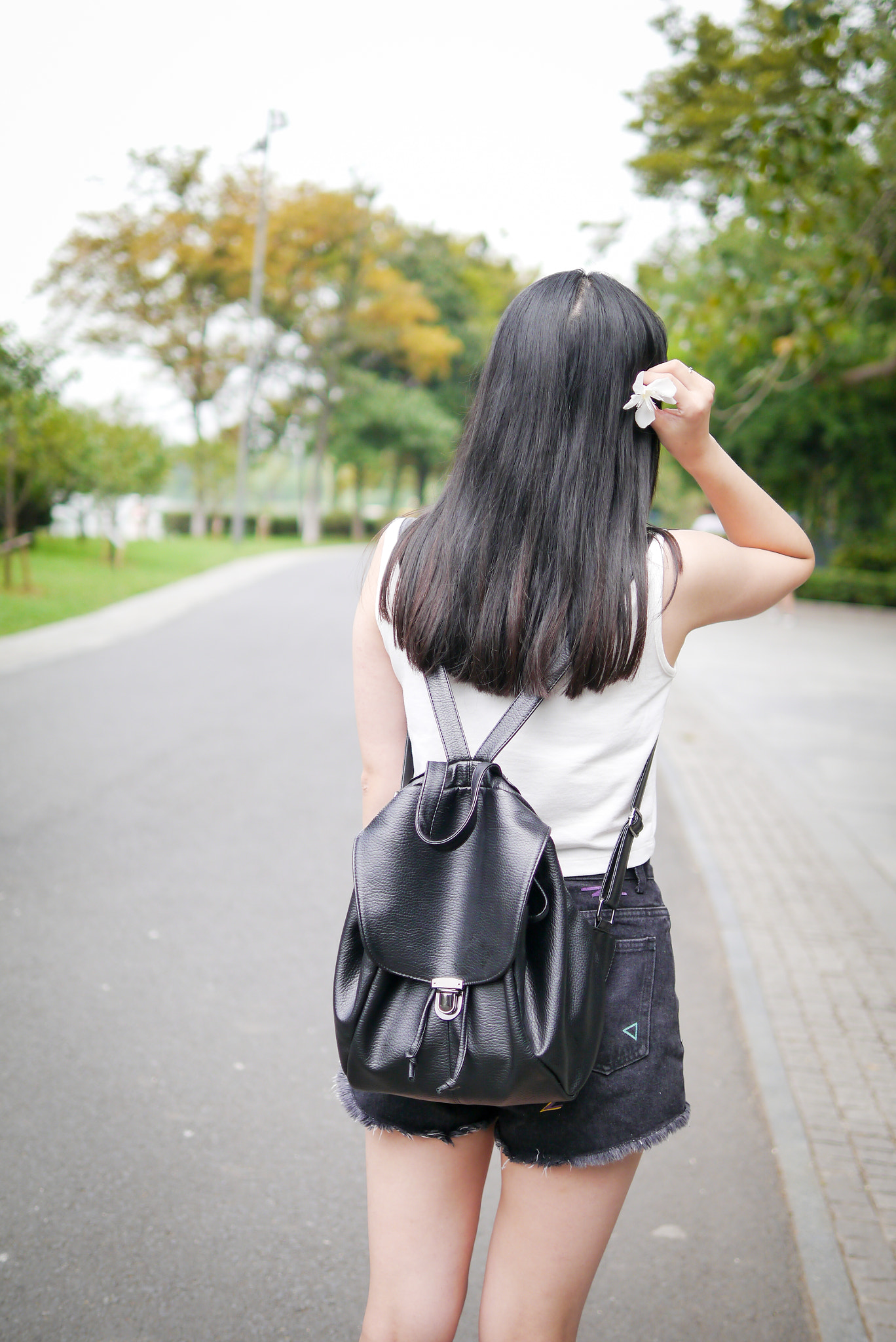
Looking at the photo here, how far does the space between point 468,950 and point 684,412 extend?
0.76 m

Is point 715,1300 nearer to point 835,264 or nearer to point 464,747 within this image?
point 464,747

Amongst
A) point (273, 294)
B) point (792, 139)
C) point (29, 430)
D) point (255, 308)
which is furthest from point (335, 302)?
point (792, 139)

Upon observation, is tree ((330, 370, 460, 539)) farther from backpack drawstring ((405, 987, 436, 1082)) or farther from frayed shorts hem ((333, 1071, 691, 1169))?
backpack drawstring ((405, 987, 436, 1082))

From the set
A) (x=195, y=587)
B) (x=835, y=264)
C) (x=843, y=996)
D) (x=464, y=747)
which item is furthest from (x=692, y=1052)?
(x=195, y=587)

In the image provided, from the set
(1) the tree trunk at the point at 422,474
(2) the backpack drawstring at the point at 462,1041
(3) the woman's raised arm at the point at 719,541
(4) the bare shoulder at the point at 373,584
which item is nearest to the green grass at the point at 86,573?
(4) the bare shoulder at the point at 373,584

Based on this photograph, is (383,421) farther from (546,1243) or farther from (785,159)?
(546,1243)

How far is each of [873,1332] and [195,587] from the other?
1871 centimetres

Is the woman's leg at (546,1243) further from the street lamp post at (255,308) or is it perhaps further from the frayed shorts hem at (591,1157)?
the street lamp post at (255,308)

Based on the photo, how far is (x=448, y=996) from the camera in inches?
51.1

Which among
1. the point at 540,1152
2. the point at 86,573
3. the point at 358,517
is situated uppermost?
the point at 540,1152

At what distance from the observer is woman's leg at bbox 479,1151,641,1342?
1480 mm

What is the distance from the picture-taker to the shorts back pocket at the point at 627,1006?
1.48 meters

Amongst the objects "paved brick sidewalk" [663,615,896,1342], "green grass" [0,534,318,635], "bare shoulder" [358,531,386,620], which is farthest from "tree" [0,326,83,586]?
"bare shoulder" [358,531,386,620]

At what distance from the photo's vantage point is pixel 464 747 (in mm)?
1368
